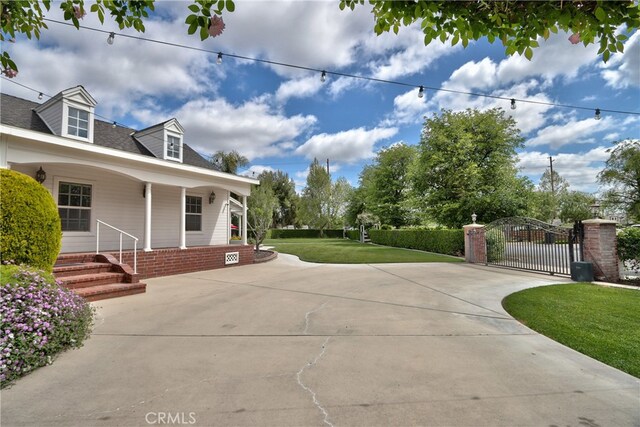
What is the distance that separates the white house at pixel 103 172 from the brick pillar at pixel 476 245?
389 inches

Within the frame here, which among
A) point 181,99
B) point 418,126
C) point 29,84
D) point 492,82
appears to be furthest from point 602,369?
point 418,126

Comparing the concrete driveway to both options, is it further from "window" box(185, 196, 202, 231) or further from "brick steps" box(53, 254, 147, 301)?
"window" box(185, 196, 202, 231)

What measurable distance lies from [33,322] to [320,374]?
116 inches

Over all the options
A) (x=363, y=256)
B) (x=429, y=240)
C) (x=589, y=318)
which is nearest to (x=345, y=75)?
(x=589, y=318)

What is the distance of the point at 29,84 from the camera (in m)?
8.53

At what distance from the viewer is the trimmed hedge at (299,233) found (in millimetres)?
36812

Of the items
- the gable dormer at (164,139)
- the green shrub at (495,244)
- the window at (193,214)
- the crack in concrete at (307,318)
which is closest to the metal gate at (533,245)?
the green shrub at (495,244)

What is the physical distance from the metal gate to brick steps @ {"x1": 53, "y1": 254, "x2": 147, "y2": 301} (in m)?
11.6

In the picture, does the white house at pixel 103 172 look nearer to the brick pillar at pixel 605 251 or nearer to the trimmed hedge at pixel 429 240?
the trimmed hedge at pixel 429 240

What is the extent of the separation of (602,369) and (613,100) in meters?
10.5

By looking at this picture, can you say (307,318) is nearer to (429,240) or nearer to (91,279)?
(91,279)

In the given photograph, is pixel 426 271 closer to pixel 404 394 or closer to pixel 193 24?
pixel 404 394

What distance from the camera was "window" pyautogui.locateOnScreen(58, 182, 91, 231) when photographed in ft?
27.4

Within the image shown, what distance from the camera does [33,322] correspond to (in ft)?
9.86
